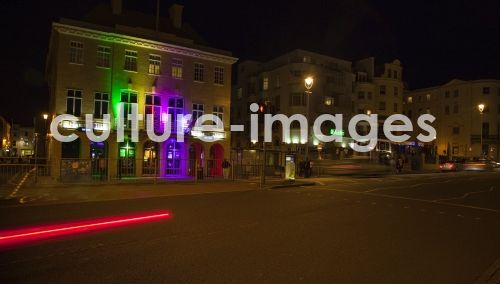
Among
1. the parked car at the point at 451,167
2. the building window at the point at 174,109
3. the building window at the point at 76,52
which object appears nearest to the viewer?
the building window at the point at 76,52

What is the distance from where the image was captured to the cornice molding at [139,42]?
28062 millimetres

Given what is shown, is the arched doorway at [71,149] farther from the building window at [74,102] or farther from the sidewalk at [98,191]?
the sidewalk at [98,191]

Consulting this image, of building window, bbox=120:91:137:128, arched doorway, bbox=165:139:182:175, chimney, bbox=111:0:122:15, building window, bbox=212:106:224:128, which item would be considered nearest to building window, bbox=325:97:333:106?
building window, bbox=212:106:224:128

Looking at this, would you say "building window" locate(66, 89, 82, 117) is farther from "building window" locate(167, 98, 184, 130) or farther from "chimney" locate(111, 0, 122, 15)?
"chimney" locate(111, 0, 122, 15)

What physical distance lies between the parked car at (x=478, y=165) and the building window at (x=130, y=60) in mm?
36766

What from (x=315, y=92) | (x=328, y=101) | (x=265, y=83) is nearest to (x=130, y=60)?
A: (x=315, y=92)

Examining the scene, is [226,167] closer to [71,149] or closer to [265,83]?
[71,149]

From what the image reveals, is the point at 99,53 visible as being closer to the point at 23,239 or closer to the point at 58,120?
the point at 58,120

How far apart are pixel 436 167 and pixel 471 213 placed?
38911 mm

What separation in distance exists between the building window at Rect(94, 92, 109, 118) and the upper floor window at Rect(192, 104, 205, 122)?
23.9ft

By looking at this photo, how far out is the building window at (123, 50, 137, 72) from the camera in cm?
3042

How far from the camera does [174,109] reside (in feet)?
107

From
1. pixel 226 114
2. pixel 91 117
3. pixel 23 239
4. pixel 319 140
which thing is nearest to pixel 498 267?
pixel 23 239

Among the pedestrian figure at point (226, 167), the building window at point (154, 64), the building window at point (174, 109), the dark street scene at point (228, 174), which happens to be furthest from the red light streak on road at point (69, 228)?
the building window at point (154, 64)
